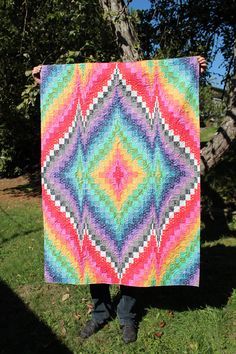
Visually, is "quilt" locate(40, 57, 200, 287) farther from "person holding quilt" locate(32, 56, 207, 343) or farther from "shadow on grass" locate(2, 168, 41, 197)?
"shadow on grass" locate(2, 168, 41, 197)

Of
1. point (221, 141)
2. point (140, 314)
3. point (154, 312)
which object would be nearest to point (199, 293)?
point (154, 312)

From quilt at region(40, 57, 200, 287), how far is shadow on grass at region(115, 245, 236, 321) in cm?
67

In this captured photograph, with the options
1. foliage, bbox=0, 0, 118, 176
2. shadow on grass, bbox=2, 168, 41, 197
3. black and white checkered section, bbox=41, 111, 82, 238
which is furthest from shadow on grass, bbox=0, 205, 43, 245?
black and white checkered section, bbox=41, 111, 82, 238

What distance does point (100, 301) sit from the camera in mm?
4137

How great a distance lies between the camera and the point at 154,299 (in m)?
4.71

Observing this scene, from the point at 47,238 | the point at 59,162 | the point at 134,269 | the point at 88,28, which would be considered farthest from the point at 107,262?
the point at 88,28

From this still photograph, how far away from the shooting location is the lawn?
3977 millimetres

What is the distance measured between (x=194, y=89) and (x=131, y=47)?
2.45 metres

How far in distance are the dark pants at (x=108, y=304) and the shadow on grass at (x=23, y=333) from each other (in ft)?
1.35

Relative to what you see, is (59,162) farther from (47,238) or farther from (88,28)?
(88,28)

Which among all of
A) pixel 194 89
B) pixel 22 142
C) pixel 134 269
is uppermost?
pixel 194 89

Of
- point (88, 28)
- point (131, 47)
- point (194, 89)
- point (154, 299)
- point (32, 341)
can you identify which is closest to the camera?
point (194, 89)

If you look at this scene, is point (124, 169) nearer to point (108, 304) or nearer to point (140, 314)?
point (108, 304)

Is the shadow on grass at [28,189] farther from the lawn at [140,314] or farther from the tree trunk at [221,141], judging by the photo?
the tree trunk at [221,141]
